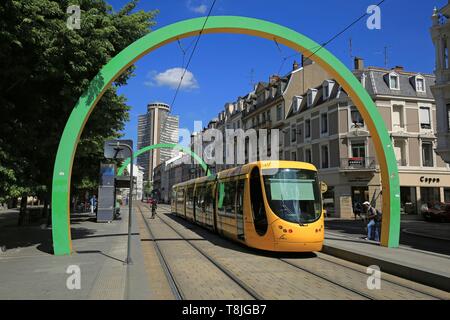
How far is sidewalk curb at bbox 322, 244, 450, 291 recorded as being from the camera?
823cm

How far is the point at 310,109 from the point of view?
41.3 meters

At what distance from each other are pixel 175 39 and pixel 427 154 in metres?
31.3

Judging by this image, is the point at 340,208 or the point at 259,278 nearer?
the point at 259,278

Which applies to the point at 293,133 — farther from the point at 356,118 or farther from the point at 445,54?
the point at 445,54

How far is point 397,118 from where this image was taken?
37.1 meters

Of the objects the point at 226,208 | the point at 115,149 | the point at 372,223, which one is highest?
the point at 115,149

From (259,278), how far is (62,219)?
6.44 meters

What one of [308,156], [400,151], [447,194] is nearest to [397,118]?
[400,151]

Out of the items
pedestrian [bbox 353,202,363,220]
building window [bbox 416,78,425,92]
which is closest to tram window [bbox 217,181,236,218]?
pedestrian [bbox 353,202,363,220]

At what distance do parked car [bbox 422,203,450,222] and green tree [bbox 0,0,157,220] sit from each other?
25363 millimetres

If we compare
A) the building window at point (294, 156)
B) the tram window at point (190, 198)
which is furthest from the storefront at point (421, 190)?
the tram window at point (190, 198)

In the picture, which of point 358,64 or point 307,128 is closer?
point 307,128
